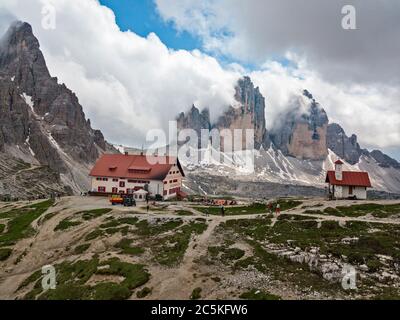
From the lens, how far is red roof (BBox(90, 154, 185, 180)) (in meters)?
96.0

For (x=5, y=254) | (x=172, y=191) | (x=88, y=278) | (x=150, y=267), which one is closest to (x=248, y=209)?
(x=172, y=191)

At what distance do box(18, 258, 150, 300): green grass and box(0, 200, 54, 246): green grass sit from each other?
61.4 feet

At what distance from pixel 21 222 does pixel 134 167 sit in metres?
33.6

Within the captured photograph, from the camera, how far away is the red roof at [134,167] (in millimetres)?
96012

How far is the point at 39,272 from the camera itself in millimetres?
45969

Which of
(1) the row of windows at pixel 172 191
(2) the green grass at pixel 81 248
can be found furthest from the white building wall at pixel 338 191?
(2) the green grass at pixel 81 248

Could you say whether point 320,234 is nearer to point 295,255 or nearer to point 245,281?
point 295,255

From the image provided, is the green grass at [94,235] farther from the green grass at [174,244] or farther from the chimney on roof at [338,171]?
the chimney on roof at [338,171]

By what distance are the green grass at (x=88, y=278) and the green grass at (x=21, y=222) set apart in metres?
18.7

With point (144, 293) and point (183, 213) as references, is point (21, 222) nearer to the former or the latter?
point (183, 213)
